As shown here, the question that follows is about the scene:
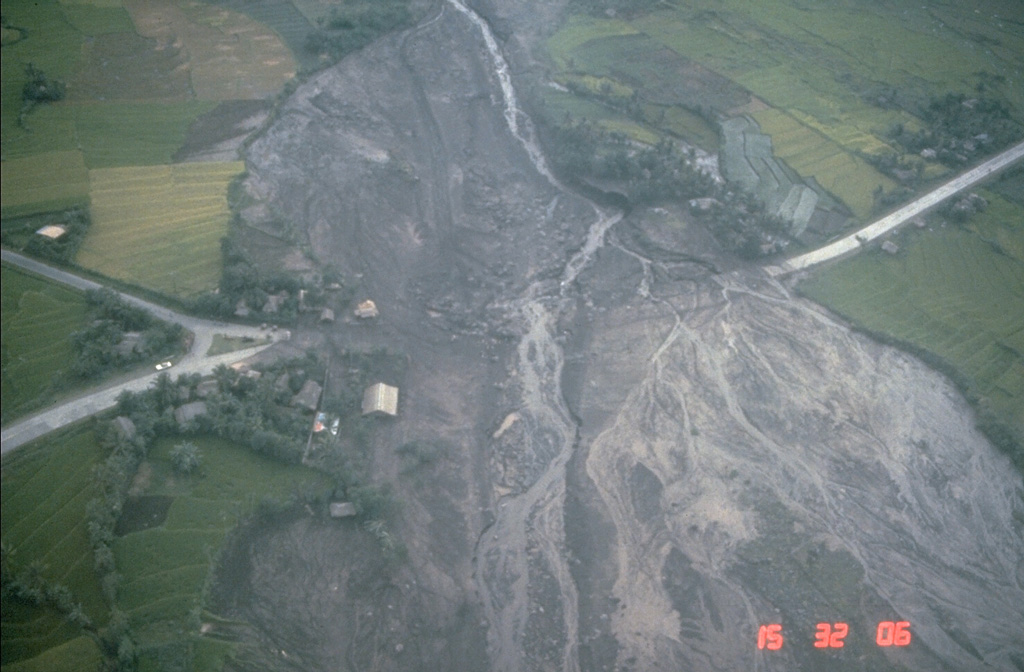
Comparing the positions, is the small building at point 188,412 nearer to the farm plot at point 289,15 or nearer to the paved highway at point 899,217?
the paved highway at point 899,217

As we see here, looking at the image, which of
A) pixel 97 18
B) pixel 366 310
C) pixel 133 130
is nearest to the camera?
pixel 366 310

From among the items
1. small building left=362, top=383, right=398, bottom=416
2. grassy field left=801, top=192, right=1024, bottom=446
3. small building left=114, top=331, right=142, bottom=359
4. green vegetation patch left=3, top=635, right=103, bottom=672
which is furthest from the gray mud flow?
small building left=114, top=331, right=142, bottom=359

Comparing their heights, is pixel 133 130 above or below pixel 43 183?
below

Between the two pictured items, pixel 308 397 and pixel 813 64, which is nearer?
pixel 308 397

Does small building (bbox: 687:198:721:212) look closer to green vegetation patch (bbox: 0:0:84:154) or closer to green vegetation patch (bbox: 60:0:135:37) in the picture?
green vegetation patch (bbox: 0:0:84:154)

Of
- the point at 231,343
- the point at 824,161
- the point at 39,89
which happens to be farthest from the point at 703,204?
the point at 39,89

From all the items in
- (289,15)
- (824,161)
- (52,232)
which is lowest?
(824,161)

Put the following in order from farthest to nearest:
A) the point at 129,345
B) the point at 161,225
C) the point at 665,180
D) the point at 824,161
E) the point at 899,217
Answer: the point at 824,161, the point at 899,217, the point at 665,180, the point at 161,225, the point at 129,345

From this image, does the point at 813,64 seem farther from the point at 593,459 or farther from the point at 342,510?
the point at 342,510
